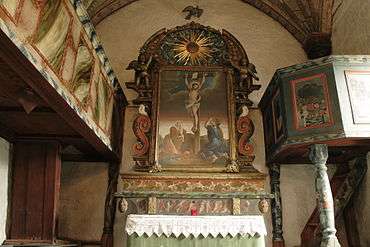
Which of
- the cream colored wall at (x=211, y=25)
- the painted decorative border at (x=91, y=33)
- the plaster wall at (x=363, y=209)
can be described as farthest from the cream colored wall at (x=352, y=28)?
the painted decorative border at (x=91, y=33)

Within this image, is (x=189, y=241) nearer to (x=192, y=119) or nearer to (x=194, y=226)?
(x=194, y=226)

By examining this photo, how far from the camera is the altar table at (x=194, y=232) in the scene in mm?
6105

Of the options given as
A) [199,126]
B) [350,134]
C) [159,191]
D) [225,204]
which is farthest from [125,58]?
[350,134]

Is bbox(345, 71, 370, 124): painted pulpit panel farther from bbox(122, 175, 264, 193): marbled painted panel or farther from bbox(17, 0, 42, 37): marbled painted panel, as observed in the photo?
bbox(17, 0, 42, 37): marbled painted panel

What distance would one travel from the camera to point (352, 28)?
304 inches

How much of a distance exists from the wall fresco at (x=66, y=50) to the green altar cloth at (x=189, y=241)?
1.62 meters

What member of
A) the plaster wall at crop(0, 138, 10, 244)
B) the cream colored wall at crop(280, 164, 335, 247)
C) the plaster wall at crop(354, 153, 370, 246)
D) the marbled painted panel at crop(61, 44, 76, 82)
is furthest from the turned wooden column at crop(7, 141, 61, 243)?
the plaster wall at crop(354, 153, 370, 246)

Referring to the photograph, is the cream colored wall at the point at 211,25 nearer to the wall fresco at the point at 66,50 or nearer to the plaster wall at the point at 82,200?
the plaster wall at the point at 82,200

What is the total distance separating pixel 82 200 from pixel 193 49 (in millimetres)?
3562

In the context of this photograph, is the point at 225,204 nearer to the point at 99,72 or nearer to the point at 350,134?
the point at 350,134

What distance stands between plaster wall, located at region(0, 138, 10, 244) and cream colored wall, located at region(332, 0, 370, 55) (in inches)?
233

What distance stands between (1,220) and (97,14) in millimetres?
4856

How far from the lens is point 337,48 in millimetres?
8438

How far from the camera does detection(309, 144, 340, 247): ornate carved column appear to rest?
230 inches
